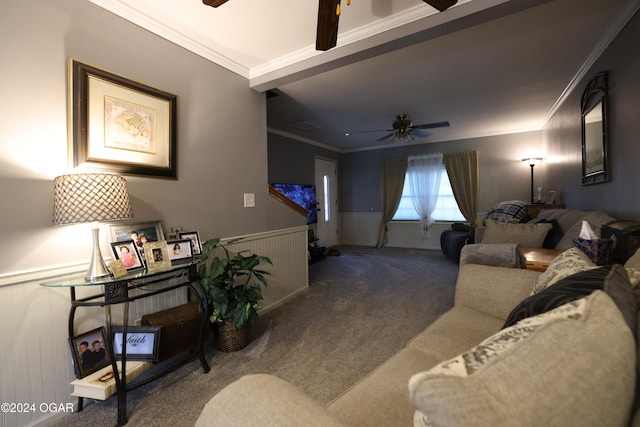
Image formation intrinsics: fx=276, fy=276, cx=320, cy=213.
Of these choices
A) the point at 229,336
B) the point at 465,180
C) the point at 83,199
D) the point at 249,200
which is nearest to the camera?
the point at 83,199

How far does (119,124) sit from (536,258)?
297 centimetres

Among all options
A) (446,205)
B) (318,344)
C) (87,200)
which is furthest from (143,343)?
(446,205)

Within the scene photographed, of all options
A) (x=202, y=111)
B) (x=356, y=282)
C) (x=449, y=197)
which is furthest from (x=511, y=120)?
(x=202, y=111)

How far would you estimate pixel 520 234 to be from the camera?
2600mm

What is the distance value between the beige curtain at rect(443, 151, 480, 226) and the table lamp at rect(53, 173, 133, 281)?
5.82m

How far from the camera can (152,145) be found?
1950 mm

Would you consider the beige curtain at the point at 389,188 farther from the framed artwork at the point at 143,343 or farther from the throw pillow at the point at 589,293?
the throw pillow at the point at 589,293

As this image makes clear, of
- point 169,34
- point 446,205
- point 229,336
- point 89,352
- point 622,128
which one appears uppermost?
point 169,34

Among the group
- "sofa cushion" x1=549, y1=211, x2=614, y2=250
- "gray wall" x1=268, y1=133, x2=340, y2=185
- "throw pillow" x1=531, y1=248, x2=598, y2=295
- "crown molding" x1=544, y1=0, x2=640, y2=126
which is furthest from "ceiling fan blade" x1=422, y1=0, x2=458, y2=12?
"gray wall" x1=268, y1=133, x2=340, y2=185

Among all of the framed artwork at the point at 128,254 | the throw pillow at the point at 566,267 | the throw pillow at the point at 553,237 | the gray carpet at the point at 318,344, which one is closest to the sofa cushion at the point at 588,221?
the throw pillow at the point at 553,237

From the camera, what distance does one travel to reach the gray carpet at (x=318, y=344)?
1575 mm

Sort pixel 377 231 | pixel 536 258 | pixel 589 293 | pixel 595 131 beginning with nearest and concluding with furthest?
pixel 589 293
pixel 536 258
pixel 595 131
pixel 377 231

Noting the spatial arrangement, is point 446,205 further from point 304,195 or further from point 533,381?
point 533,381

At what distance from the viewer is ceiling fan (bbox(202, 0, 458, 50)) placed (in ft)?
4.74
